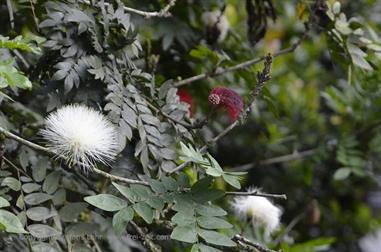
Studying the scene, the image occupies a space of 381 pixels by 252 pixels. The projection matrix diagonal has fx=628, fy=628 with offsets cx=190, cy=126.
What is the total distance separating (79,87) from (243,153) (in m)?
1.43

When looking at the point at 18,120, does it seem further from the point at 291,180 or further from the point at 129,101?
the point at 291,180

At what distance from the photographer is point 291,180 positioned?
2.62 meters

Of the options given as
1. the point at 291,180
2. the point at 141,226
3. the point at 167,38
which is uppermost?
the point at 167,38

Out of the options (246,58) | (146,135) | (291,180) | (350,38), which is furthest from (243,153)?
(146,135)

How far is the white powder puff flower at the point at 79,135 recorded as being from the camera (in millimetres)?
1152

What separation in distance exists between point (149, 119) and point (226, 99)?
16cm

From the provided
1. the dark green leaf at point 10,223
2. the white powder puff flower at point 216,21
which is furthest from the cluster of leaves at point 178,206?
the white powder puff flower at point 216,21

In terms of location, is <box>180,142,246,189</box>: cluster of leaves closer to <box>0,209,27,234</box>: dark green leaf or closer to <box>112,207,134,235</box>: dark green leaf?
<box>112,207,134,235</box>: dark green leaf

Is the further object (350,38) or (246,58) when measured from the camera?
(246,58)

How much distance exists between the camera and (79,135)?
1.16 meters

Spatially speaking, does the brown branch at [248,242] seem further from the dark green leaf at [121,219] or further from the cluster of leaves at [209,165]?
the dark green leaf at [121,219]

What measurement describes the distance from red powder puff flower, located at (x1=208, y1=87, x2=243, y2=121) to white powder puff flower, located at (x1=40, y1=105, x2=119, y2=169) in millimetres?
212

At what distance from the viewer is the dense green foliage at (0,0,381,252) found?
114 centimetres

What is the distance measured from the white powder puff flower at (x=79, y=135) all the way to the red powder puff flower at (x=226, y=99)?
0.21 metres
